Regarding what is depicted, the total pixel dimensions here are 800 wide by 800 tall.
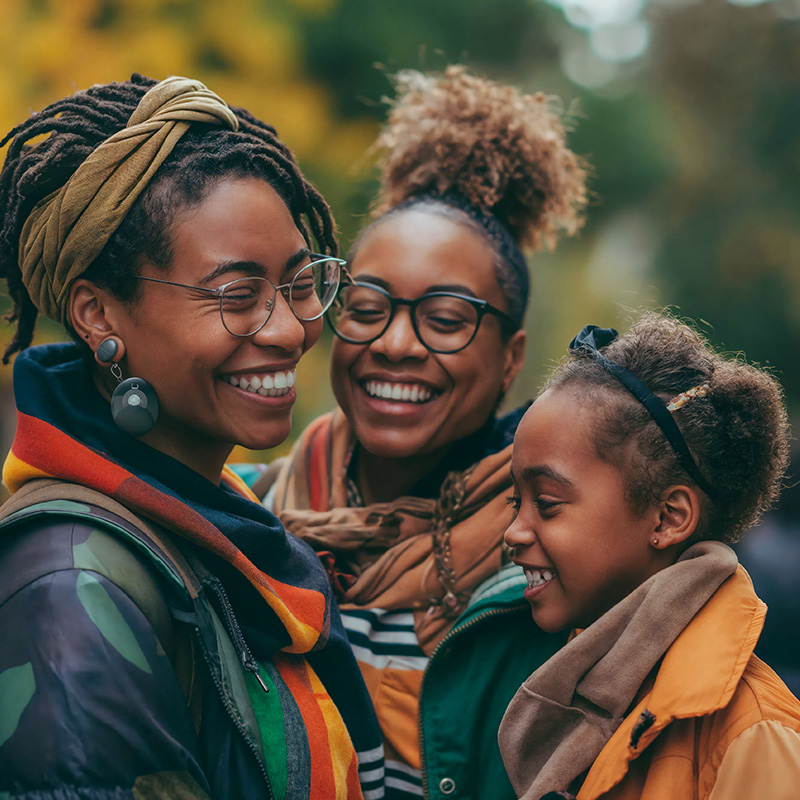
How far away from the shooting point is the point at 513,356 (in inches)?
115

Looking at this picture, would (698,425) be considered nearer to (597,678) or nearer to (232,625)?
(597,678)

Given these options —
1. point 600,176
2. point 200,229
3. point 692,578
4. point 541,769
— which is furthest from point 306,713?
point 600,176

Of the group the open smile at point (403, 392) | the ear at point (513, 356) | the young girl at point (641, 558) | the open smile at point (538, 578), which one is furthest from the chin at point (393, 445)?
the open smile at point (538, 578)

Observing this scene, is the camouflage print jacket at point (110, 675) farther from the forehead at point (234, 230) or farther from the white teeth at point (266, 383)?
the forehead at point (234, 230)

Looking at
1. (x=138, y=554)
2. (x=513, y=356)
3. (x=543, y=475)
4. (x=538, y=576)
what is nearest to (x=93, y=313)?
(x=138, y=554)

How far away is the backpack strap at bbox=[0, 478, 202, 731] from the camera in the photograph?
1.62 meters

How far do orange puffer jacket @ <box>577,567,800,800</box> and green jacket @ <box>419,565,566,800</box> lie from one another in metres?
0.42

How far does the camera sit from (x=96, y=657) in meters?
1.48

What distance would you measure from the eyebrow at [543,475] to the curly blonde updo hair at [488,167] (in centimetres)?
88

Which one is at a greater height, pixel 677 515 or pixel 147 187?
pixel 147 187

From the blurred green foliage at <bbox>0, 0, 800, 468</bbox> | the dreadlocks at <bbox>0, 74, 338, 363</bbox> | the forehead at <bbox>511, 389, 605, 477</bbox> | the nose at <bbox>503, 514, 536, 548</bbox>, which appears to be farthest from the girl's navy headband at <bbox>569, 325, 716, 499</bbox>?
the blurred green foliage at <bbox>0, 0, 800, 468</bbox>

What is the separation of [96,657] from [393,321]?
150cm

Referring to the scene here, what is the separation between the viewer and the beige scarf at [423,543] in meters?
2.51

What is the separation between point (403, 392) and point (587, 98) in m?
4.79
